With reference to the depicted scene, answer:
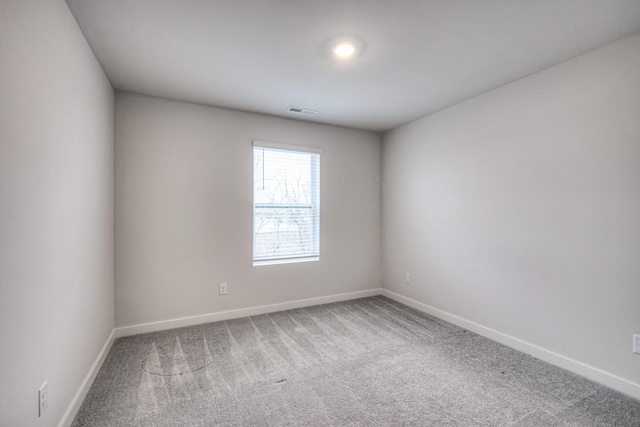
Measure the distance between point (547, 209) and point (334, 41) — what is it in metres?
2.20

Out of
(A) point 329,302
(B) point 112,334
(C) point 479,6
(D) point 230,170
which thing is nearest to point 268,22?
(C) point 479,6

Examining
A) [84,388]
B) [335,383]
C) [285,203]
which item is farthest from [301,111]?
[84,388]

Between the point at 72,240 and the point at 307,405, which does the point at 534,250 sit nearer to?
the point at 307,405

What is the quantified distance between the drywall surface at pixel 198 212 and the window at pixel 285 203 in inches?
3.8

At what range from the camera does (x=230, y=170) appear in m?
3.33

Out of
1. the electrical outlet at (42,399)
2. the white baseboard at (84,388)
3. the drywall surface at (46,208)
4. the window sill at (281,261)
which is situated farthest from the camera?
the window sill at (281,261)

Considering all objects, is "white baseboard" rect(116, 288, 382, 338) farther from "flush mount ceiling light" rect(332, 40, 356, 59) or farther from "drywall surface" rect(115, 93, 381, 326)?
"flush mount ceiling light" rect(332, 40, 356, 59)

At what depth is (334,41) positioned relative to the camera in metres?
2.02

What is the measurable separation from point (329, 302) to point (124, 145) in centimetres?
301

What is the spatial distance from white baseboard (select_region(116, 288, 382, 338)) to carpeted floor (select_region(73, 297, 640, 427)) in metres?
0.09

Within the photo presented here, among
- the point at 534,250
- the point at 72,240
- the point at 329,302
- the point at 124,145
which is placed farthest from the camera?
the point at 329,302

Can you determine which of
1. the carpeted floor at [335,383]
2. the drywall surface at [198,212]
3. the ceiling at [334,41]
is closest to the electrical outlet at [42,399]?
the carpeted floor at [335,383]

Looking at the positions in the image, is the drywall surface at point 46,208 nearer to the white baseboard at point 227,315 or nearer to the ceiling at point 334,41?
the ceiling at point 334,41

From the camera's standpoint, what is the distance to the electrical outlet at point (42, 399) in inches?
53.9
